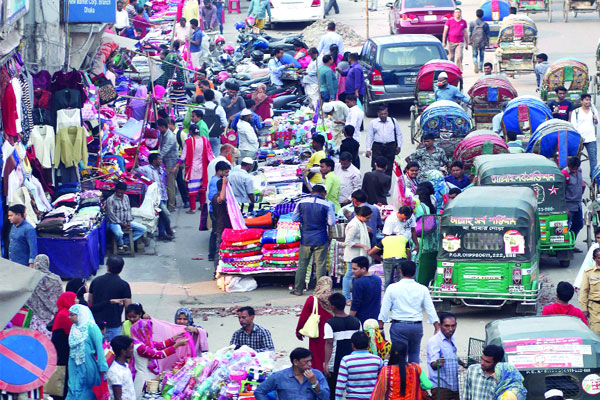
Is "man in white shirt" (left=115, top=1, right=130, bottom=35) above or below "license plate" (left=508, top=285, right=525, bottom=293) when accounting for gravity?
above

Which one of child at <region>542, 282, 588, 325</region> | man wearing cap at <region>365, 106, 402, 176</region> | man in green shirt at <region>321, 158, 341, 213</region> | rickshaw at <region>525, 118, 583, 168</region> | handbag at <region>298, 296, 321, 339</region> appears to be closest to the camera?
handbag at <region>298, 296, 321, 339</region>

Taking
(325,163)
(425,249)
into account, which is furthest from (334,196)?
(425,249)

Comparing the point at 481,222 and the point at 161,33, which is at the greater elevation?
the point at 161,33

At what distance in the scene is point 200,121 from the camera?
22.8 metres

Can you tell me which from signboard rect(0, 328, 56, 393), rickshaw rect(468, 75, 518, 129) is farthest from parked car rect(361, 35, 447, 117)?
signboard rect(0, 328, 56, 393)

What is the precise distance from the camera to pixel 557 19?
40.6 metres

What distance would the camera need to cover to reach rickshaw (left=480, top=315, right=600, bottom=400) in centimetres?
1217

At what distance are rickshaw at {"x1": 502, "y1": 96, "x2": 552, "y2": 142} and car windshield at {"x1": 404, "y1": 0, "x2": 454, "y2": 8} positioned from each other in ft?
38.3

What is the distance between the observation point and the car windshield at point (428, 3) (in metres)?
34.7

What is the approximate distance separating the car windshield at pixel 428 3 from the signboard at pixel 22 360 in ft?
81.1

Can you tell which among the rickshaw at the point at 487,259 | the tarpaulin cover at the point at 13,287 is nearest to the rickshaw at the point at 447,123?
the rickshaw at the point at 487,259

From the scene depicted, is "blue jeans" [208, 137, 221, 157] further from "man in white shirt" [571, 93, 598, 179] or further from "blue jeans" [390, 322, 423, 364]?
"blue jeans" [390, 322, 423, 364]

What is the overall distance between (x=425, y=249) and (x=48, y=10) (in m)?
8.65

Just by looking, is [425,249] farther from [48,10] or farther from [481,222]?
[48,10]
